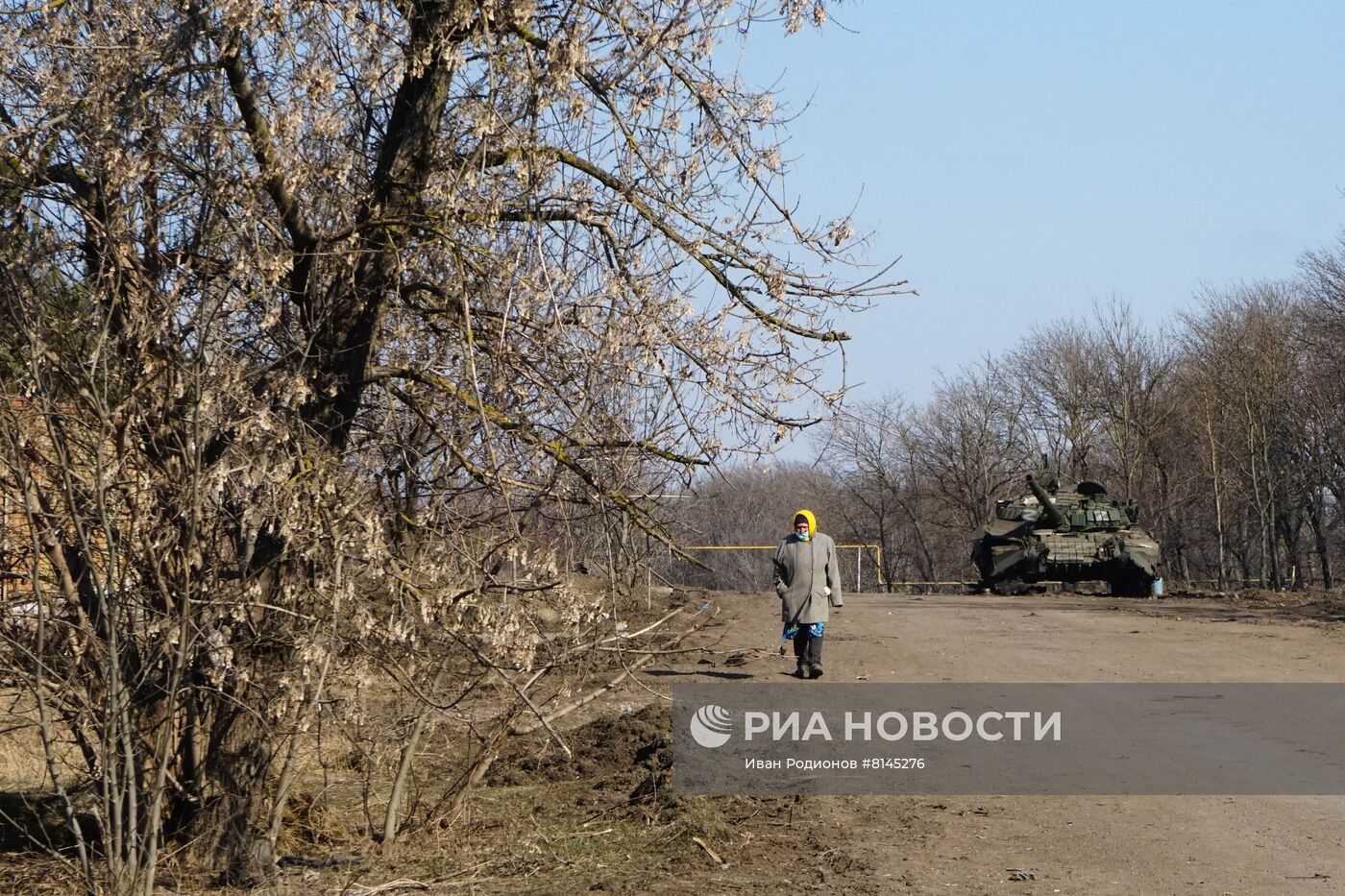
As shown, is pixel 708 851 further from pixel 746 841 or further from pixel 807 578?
pixel 807 578

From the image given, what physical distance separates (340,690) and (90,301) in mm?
2169

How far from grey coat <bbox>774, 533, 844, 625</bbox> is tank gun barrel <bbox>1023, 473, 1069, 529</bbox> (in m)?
21.3

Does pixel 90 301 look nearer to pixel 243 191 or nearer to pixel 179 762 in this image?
pixel 243 191

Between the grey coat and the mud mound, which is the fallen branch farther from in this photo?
the grey coat

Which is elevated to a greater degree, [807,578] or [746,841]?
[807,578]

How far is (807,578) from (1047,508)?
22028 mm

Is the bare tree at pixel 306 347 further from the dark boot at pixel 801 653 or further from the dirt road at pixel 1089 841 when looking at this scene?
the dark boot at pixel 801 653

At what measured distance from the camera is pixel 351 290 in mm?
6996

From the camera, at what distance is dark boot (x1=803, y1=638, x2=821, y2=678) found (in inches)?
535

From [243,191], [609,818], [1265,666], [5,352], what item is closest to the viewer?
[5,352]

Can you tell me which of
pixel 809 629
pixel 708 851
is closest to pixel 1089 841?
pixel 708 851

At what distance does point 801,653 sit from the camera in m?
13.7

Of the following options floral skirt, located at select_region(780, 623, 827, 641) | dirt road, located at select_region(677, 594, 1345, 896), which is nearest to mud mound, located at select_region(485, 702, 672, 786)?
dirt road, located at select_region(677, 594, 1345, 896)

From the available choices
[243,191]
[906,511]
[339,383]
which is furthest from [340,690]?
[906,511]
